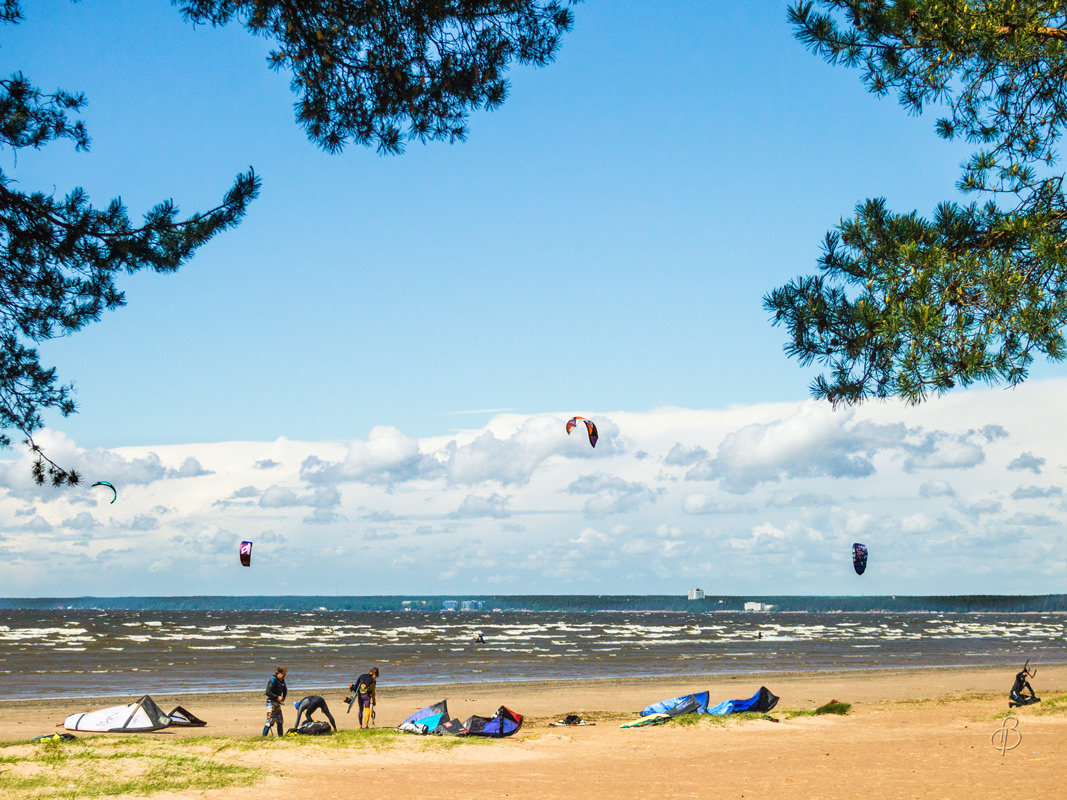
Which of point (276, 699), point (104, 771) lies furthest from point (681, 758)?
point (104, 771)

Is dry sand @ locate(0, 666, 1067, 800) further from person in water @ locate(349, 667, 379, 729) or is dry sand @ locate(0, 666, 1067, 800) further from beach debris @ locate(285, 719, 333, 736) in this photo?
person in water @ locate(349, 667, 379, 729)

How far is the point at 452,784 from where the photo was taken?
14.2 metres

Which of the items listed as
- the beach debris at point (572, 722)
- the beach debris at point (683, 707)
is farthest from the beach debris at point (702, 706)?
the beach debris at point (572, 722)

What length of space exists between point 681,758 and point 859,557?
4894 millimetres

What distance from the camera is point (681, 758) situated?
16969 mm

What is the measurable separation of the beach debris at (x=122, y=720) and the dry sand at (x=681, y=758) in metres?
0.59

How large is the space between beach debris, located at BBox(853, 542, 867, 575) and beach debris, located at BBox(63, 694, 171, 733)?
1513cm

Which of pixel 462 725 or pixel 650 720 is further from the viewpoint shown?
pixel 650 720

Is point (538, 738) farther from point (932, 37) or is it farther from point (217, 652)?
point (217, 652)

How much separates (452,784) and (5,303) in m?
9.50

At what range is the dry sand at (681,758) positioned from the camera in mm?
13617

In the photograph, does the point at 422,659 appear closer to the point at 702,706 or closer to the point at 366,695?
the point at 702,706

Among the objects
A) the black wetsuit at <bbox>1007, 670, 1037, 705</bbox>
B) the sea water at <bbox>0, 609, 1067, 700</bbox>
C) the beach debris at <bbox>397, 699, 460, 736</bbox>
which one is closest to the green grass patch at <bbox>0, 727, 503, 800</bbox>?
the beach debris at <bbox>397, 699, 460, 736</bbox>

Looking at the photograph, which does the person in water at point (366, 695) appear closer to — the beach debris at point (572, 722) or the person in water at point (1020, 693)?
the beach debris at point (572, 722)
